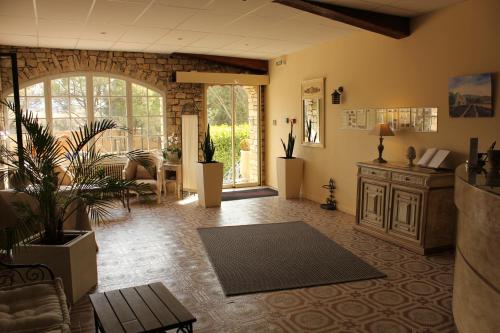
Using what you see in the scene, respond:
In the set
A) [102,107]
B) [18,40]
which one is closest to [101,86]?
[102,107]

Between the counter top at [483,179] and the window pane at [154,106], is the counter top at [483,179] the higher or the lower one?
the lower one

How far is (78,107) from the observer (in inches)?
305

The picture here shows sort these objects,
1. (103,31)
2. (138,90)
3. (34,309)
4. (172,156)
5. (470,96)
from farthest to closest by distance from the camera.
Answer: (138,90) < (172,156) < (103,31) < (470,96) < (34,309)

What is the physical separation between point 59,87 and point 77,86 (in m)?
0.31

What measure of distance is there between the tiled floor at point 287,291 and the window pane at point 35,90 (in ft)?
10.7

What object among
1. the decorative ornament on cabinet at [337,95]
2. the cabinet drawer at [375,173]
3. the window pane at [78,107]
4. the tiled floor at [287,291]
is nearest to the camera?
the tiled floor at [287,291]

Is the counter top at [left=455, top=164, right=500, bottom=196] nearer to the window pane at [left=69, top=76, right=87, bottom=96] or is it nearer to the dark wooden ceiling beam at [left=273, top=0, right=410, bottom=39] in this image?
the dark wooden ceiling beam at [left=273, top=0, right=410, bottom=39]

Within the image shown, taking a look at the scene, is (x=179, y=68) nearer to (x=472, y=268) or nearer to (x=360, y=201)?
(x=360, y=201)

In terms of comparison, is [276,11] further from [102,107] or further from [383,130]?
[102,107]

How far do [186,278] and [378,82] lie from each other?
380 cm

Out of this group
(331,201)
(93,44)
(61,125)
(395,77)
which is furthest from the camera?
(61,125)

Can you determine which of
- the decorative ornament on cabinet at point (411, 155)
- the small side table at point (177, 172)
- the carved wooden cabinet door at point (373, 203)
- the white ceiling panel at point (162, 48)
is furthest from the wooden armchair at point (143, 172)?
the decorative ornament on cabinet at point (411, 155)

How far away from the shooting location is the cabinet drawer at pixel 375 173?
196 inches

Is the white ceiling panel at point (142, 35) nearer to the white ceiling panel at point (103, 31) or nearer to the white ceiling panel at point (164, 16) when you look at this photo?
the white ceiling panel at point (103, 31)
